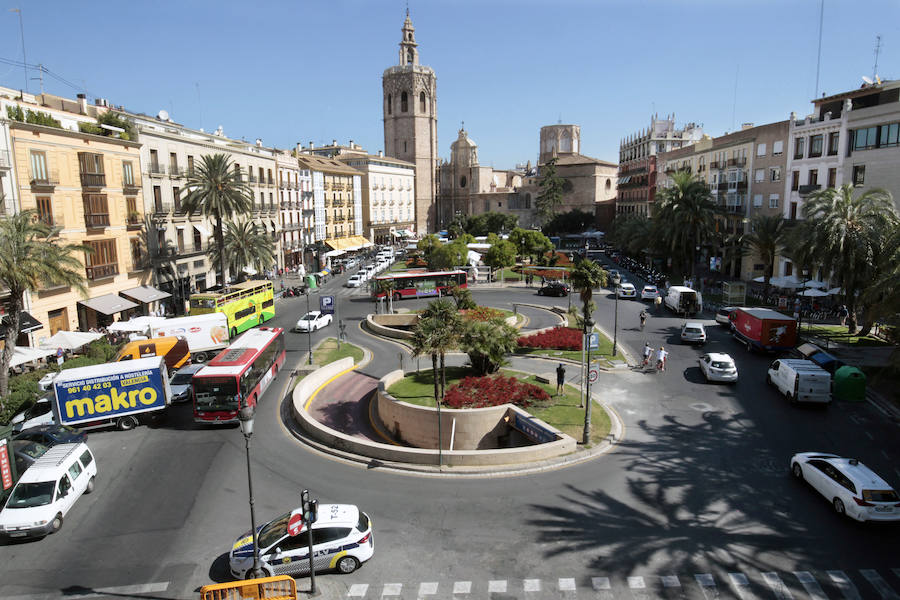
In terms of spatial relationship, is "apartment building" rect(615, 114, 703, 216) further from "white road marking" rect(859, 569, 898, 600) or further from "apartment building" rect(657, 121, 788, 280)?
"white road marking" rect(859, 569, 898, 600)

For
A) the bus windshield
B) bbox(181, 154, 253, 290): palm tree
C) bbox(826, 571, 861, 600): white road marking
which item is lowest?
bbox(826, 571, 861, 600): white road marking

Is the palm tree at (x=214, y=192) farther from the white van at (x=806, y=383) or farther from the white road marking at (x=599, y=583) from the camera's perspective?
the white road marking at (x=599, y=583)

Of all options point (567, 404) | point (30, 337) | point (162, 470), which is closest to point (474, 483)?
point (567, 404)

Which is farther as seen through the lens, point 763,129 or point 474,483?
point 763,129

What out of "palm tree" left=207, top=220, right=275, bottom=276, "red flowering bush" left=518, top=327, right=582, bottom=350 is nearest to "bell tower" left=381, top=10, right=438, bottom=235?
"palm tree" left=207, top=220, right=275, bottom=276

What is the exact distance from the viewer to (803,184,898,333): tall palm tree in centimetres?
3481

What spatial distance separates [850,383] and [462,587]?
2136 centimetres

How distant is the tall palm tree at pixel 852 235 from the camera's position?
114 ft

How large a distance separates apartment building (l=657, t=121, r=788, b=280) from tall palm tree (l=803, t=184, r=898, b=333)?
690 inches

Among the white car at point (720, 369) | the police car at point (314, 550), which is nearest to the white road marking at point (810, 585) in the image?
the police car at point (314, 550)

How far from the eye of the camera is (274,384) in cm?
3042

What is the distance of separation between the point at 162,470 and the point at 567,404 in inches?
627

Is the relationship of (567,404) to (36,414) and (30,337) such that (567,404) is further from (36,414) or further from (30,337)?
(30,337)

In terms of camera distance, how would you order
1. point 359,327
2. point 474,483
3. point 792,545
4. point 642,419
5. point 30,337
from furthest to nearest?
point 359,327, point 30,337, point 642,419, point 474,483, point 792,545
